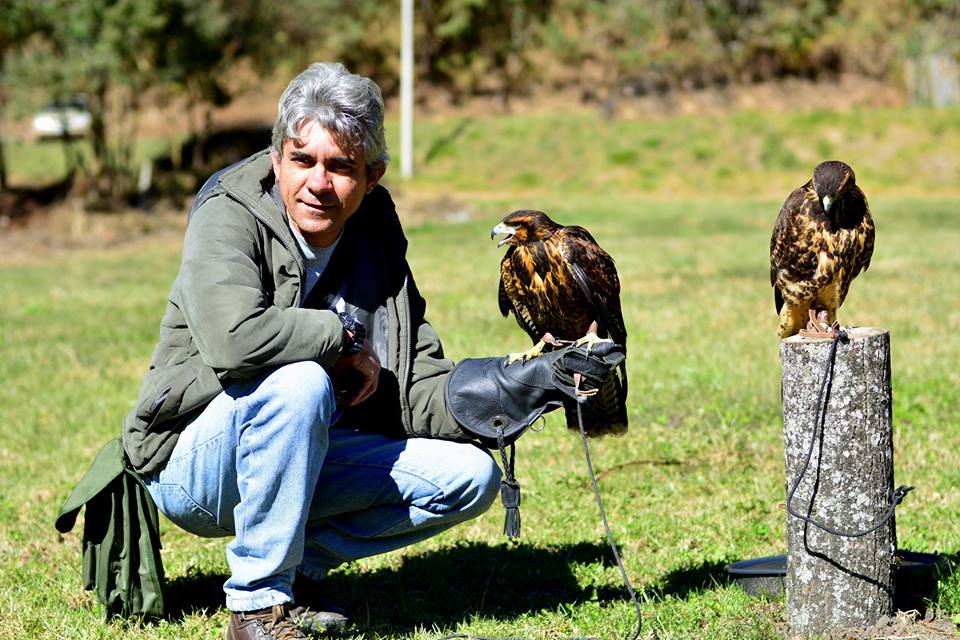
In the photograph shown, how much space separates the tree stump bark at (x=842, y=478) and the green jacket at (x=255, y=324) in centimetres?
111

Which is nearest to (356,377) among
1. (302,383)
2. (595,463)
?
(302,383)

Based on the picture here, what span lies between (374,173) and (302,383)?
2.46ft

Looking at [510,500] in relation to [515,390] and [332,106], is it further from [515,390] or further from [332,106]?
[332,106]

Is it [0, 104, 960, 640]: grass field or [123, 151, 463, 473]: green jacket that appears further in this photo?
[0, 104, 960, 640]: grass field

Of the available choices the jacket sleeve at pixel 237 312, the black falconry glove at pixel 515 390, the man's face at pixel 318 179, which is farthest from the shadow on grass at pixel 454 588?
the man's face at pixel 318 179

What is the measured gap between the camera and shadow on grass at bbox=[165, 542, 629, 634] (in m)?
3.83

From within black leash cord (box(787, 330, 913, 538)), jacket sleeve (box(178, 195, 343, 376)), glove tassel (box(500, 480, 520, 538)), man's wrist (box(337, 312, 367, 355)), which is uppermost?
jacket sleeve (box(178, 195, 343, 376))

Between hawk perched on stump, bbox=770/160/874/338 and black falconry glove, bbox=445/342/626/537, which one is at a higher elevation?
hawk perched on stump, bbox=770/160/874/338

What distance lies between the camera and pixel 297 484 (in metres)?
3.21

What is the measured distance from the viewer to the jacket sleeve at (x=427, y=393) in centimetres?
366

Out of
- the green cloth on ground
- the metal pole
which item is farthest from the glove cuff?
the metal pole

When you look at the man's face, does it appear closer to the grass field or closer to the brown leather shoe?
the brown leather shoe

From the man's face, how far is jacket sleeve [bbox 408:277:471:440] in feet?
1.59

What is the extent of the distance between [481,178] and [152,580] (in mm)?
22004
